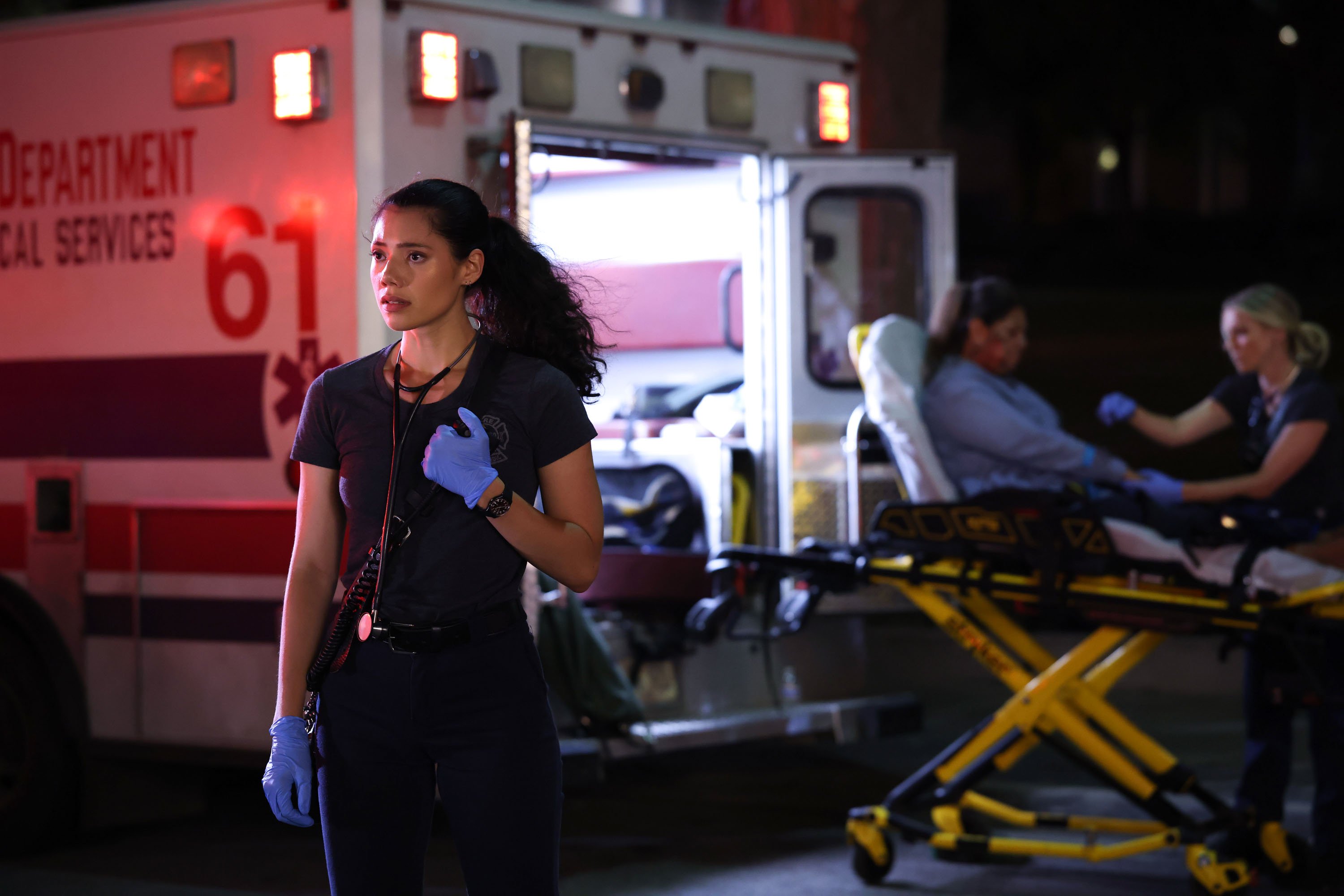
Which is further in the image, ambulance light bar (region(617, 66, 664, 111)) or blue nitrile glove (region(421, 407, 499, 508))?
ambulance light bar (region(617, 66, 664, 111))

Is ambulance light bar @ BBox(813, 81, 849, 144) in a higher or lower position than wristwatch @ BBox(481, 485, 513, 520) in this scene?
higher

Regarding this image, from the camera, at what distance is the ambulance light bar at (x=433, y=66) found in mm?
4898

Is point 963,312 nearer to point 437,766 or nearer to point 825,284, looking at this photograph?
point 825,284

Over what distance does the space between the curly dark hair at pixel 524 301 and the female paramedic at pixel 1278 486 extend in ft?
8.39

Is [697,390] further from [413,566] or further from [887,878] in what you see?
[413,566]

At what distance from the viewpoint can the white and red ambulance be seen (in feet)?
16.1

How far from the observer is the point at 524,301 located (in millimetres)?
2740

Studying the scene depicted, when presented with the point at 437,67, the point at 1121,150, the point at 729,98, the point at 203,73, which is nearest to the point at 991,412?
the point at 729,98

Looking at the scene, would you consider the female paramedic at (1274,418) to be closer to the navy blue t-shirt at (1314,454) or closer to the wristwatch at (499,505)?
the navy blue t-shirt at (1314,454)

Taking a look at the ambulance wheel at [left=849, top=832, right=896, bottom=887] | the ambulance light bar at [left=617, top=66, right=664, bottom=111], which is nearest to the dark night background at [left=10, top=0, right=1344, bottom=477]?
the ambulance light bar at [left=617, top=66, right=664, bottom=111]

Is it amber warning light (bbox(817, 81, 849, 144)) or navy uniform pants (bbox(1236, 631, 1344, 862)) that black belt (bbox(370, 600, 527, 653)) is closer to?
navy uniform pants (bbox(1236, 631, 1344, 862))

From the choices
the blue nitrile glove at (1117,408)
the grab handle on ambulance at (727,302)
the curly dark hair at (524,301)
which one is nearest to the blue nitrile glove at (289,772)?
the curly dark hair at (524,301)

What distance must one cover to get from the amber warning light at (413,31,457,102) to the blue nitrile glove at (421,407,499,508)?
106 inches

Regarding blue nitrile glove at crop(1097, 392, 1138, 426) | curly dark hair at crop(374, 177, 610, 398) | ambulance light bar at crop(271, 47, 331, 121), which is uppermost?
ambulance light bar at crop(271, 47, 331, 121)
